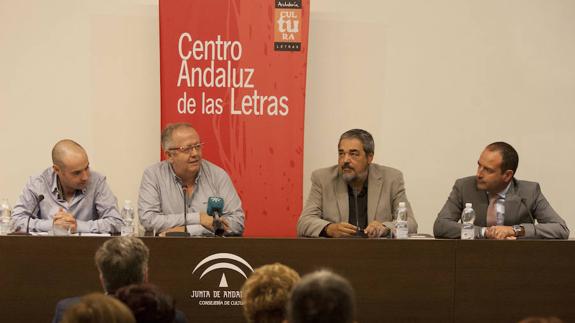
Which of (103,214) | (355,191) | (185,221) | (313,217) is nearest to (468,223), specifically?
(355,191)

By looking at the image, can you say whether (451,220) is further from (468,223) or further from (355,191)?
(355,191)

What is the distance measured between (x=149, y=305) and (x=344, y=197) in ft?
8.75

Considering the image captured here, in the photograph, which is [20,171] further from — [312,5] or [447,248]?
[447,248]

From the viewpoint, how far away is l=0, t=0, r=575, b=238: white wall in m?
6.21

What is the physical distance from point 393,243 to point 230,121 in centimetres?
180

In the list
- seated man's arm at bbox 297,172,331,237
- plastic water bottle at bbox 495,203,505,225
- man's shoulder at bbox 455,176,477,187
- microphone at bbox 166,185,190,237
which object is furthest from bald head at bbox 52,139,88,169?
plastic water bottle at bbox 495,203,505,225

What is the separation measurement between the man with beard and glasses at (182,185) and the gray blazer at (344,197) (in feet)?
1.46

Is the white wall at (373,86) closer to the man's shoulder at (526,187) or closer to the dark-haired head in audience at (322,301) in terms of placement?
the man's shoulder at (526,187)

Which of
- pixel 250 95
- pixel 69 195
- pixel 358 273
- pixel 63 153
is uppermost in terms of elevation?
pixel 250 95

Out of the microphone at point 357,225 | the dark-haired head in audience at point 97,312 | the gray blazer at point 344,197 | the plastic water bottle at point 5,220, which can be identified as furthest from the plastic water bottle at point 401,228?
the dark-haired head in audience at point 97,312

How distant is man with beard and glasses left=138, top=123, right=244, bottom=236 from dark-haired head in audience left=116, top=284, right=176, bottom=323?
7.55 feet

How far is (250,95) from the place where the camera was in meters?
5.85

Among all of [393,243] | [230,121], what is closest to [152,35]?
[230,121]

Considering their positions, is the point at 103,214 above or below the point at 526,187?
below
